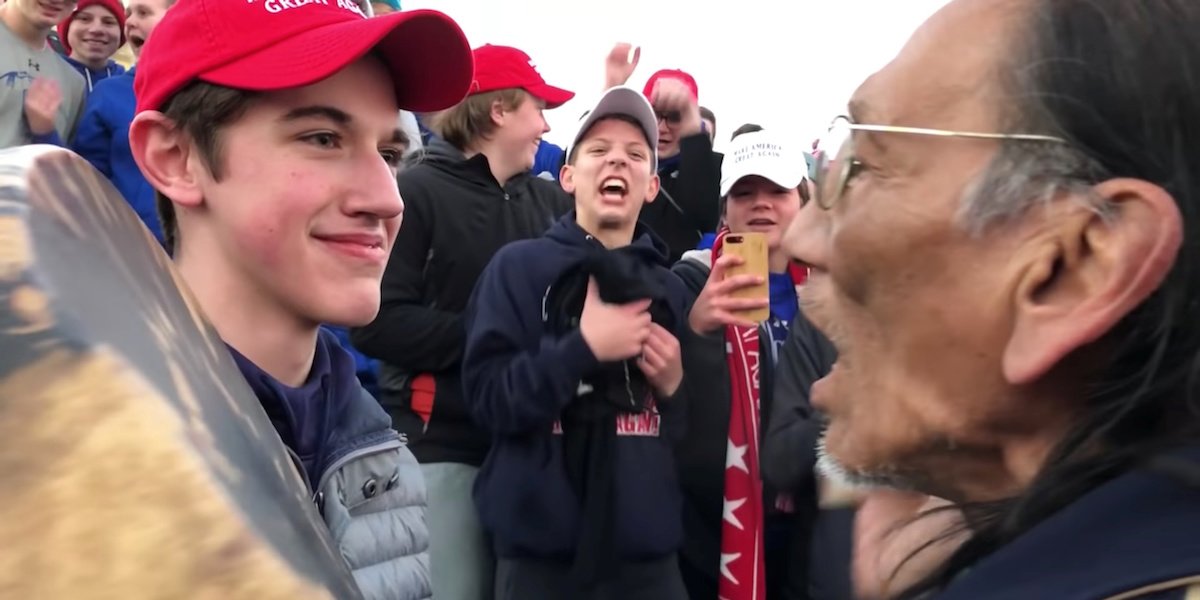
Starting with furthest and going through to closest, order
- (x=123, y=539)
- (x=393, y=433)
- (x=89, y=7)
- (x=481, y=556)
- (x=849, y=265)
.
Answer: (x=89, y=7)
(x=481, y=556)
(x=393, y=433)
(x=849, y=265)
(x=123, y=539)

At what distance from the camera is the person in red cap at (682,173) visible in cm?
389

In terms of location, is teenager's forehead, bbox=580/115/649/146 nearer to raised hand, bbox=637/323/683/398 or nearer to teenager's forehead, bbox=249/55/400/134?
raised hand, bbox=637/323/683/398

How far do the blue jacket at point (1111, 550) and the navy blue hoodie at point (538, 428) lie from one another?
1.87 m

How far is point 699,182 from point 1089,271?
308 centimetres

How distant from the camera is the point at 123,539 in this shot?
50 centimetres

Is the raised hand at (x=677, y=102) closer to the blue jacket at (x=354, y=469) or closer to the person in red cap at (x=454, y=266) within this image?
the person in red cap at (x=454, y=266)

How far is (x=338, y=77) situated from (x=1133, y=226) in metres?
0.97

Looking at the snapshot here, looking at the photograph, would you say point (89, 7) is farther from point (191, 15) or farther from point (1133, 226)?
point (1133, 226)

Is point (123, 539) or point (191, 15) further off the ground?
point (191, 15)

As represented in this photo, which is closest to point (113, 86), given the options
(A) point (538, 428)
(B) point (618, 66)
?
(B) point (618, 66)

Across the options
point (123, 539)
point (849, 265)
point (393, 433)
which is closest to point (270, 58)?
point (393, 433)

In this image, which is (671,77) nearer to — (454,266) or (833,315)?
(454,266)

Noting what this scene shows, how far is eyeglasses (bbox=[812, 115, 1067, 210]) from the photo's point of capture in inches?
38.6

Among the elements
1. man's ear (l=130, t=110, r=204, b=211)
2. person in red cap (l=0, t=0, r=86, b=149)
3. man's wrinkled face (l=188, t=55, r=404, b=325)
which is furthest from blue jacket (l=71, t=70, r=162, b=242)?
man's wrinkled face (l=188, t=55, r=404, b=325)
